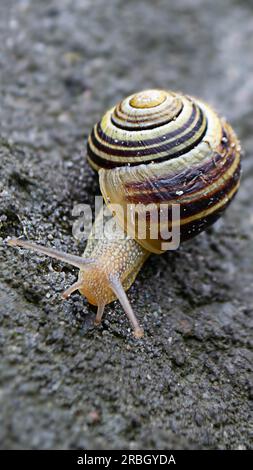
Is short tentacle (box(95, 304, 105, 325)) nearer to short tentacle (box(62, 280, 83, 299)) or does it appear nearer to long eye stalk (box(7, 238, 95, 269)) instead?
short tentacle (box(62, 280, 83, 299))

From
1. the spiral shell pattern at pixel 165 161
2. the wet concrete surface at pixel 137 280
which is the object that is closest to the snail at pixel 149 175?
the spiral shell pattern at pixel 165 161

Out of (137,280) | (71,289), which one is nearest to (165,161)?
(137,280)

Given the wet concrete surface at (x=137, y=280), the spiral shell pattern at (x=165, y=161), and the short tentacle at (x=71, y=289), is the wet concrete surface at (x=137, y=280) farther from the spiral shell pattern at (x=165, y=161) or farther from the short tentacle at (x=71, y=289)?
the spiral shell pattern at (x=165, y=161)

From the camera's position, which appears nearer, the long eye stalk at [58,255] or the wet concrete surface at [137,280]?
the wet concrete surface at [137,280]

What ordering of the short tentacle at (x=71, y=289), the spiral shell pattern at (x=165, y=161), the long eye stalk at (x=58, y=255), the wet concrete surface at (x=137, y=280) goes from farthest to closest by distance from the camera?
1. the spiral shell pattern at (x=165, y=161)
2. the long eye stalk at (x=58, y=255)
3. the short tentacle at (x=71, y=289)
4. the wet concrete surface at (x=137, y=280)

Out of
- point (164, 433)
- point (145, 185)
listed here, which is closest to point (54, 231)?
point (145, 185)
